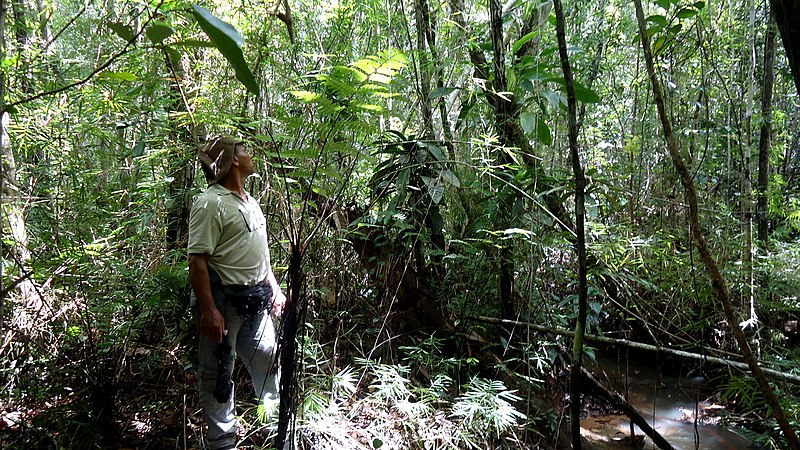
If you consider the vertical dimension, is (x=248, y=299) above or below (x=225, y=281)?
below

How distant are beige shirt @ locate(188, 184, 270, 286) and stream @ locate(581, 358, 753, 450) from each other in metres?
2.90

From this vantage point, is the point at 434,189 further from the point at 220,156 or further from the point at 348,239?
the point at 220,156

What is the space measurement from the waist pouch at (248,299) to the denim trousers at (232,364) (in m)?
0.03

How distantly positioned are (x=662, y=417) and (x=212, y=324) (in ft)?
13.9

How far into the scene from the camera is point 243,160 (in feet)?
9.07

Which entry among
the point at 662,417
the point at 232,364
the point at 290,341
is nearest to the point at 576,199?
the point at 290,341

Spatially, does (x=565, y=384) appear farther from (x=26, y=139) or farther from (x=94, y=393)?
(x=26, y=139)

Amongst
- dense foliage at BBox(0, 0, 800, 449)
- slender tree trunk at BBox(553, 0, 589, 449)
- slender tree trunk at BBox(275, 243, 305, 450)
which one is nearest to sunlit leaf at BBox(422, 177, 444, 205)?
dense foliage at BBox(0, 0, 800, 449)

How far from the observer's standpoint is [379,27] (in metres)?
5.23

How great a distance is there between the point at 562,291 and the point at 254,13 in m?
3.37

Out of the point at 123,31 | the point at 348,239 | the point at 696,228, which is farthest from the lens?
the point at 348,239

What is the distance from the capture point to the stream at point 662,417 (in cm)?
435

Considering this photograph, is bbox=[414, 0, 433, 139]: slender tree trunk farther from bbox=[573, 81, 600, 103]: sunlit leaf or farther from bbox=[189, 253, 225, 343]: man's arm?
bbox=[189, 253, 225, 343]: man's arm

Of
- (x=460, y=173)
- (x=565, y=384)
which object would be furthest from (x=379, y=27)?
(x=565, y=384)
